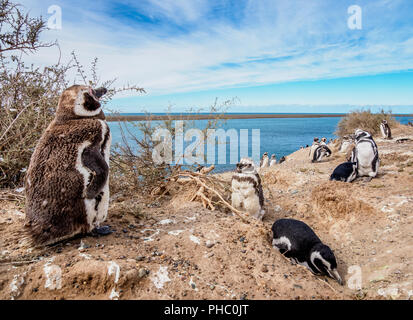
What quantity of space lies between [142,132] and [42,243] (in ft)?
8.54

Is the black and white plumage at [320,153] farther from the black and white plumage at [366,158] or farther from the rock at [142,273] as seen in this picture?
the rock at [142,273]

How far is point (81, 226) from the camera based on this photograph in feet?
7.77

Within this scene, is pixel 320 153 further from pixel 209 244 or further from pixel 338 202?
pixel 209 244

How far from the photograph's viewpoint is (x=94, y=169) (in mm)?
2332

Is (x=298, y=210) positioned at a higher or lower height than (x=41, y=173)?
lower

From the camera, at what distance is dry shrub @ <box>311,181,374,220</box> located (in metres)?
4.37

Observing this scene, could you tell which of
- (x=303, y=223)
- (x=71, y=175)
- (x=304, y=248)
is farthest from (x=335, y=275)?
(x=71, y=175)

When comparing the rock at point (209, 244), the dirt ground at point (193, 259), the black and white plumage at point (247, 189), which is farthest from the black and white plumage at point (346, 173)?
the rock at point (209, 244)

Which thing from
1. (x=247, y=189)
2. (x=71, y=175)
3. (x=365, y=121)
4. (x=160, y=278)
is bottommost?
(x=160, y=278)

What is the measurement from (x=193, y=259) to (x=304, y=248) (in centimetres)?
146

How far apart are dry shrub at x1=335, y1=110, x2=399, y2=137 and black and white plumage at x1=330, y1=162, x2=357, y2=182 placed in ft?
38.5

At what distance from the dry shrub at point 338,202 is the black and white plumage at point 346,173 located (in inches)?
15.2

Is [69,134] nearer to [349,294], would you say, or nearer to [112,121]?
[112,121]
